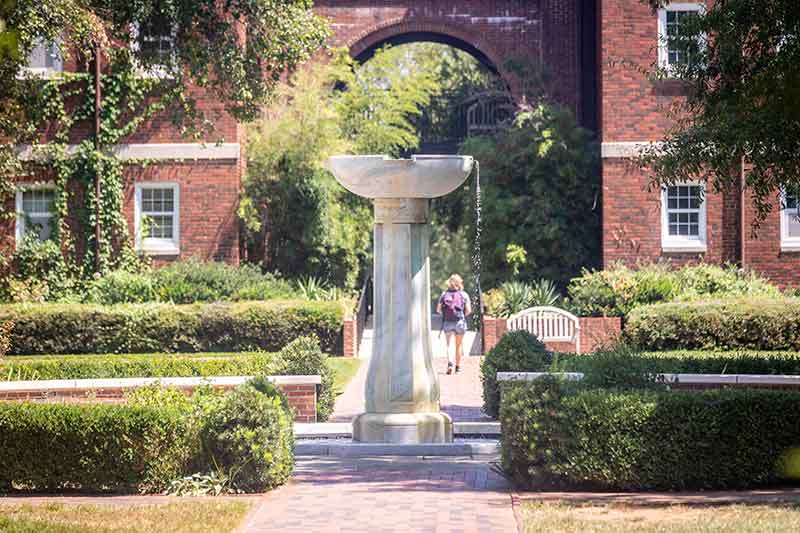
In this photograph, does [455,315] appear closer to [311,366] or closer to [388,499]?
[311,366]

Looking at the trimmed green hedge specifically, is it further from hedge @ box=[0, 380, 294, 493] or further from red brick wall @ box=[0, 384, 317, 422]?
hedge @ box=[0, 380, 294, 493]

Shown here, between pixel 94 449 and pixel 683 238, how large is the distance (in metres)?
19.5

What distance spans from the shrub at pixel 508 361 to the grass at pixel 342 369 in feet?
11.1

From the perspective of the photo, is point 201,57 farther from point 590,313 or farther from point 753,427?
point 753,427

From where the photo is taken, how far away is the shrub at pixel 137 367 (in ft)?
57.0

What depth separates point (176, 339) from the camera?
2388 cm

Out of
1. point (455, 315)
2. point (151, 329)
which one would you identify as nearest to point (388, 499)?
point (455, 315)

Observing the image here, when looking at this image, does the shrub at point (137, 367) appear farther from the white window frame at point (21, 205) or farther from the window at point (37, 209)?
the window at point (37, 209)

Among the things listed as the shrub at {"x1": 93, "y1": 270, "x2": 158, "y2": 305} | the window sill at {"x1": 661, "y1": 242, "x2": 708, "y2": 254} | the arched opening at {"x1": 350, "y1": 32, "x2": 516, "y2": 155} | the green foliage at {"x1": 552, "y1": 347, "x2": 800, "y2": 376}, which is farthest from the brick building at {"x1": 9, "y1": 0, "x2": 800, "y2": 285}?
the green foliage at {"x1": 552, "y1": 347, "x2": 800, "y2": 376}

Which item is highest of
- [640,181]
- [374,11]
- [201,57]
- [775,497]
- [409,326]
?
[374,11]

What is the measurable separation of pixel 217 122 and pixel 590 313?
9030 millimetres

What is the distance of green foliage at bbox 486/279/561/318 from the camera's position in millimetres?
26984

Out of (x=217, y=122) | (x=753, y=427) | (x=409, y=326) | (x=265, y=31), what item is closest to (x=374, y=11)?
(x=217, y=122)

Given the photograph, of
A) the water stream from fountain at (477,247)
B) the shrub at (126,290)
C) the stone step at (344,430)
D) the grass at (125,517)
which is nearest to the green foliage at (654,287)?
the water stream from fountain at (477,247)
